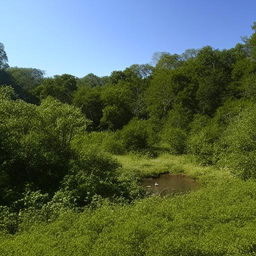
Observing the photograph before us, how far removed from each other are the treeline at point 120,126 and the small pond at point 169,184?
9.29 ft

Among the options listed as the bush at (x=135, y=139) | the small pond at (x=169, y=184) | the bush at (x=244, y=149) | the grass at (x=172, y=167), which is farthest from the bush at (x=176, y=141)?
the bush at (x=244, y=149)

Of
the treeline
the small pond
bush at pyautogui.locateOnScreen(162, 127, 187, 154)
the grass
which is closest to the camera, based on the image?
the treeline

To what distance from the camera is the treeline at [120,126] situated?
755 inches

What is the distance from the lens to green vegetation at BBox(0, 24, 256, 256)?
1044cm

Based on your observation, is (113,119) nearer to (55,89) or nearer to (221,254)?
(55,89)

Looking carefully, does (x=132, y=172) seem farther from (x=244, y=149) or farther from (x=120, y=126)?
(x=120, y=126)

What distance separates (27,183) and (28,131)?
402 centimetres

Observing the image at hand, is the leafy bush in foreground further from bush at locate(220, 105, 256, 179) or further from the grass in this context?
the grass

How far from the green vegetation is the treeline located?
0.09 metres

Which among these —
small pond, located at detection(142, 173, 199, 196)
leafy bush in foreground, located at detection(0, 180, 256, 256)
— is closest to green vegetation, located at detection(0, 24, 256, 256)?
leafy bush in foreground, located at detection(0, 180, 256, 256)

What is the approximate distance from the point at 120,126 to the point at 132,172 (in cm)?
2632

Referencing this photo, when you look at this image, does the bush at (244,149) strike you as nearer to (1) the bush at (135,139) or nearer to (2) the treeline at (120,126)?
(2) the treeline at (120,126)

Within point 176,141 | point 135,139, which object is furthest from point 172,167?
point 135,139

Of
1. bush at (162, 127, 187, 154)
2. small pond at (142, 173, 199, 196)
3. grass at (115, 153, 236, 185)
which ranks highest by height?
bush at (162, 127, 187, 154)
